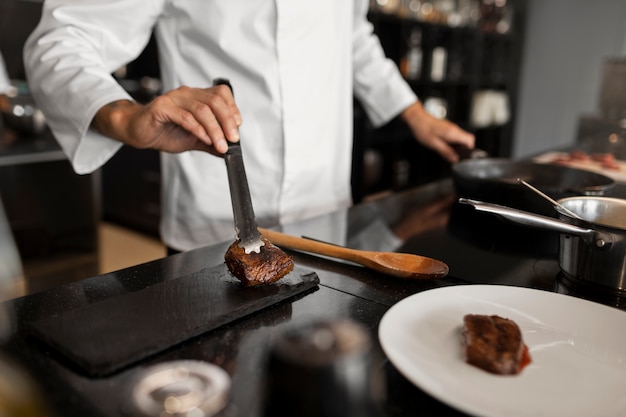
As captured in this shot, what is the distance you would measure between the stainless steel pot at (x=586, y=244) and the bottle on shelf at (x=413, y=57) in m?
3.38

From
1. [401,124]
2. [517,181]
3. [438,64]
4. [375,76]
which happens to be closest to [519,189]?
[517,181]

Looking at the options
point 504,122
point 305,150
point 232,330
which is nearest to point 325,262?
point 232,330

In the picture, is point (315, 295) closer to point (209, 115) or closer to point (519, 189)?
point (209, 115)

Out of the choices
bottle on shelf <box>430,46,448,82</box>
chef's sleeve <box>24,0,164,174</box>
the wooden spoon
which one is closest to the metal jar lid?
the wooden spoon

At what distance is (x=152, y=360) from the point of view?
1.83 feet

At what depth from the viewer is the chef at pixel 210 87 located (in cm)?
105

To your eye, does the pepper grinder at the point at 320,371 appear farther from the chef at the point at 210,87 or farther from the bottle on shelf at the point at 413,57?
the bottle on shelf at the point at 413,57

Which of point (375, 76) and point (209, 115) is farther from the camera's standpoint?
point (375, 76)

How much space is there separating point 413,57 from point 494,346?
12.5ft

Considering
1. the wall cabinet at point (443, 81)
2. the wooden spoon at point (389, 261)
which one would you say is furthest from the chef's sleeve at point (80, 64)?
the wall cabinet at point (443, 81)

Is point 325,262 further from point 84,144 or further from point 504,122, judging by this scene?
point 504,122

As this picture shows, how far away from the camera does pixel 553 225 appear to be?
2.39 ft

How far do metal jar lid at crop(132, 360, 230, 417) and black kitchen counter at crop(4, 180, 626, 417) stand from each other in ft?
0.04

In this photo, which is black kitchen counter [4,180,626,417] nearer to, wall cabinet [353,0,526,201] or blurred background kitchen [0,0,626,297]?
blurred background kitchen [0,0,626,297]
